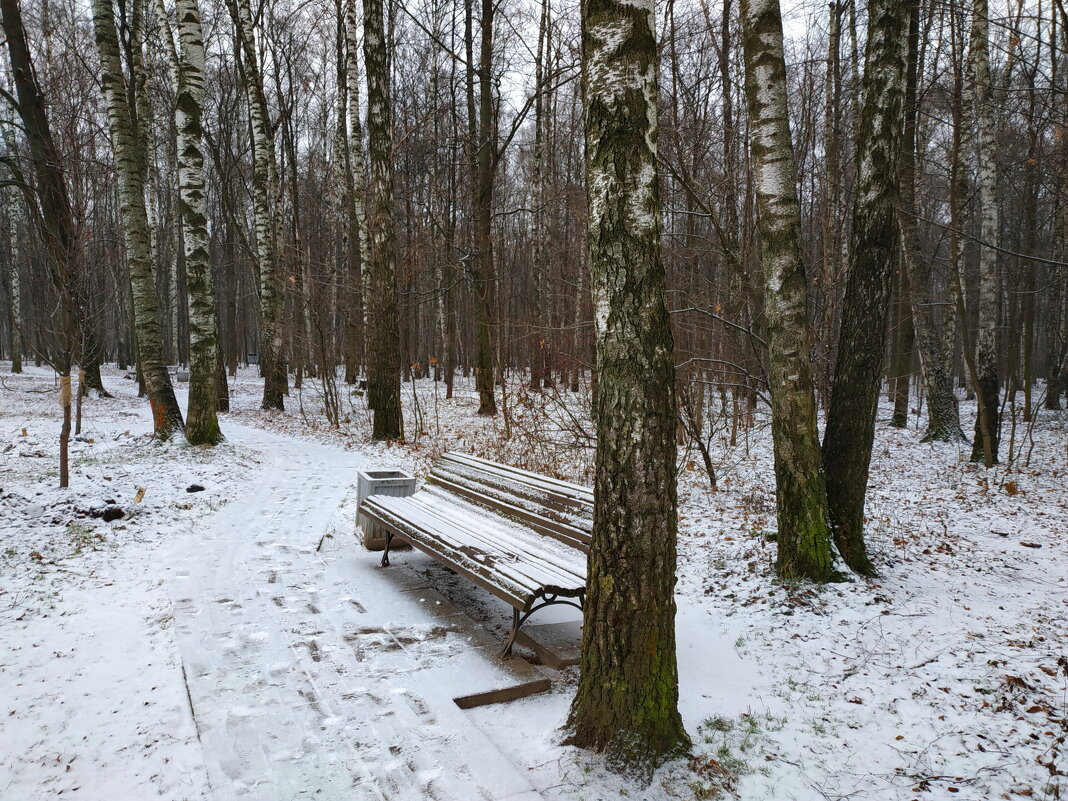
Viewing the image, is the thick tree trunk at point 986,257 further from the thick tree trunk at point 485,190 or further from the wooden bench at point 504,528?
the thick tree trunk at point 485,190

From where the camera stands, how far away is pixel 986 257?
37.8ft

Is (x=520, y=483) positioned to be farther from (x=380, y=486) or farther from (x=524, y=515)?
(x=380, y=486)

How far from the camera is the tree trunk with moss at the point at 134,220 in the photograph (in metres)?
9.87

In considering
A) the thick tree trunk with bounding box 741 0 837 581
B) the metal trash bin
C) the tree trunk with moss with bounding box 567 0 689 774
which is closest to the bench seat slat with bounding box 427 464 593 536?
the metal trash bin

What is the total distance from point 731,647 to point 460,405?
49.9 ft

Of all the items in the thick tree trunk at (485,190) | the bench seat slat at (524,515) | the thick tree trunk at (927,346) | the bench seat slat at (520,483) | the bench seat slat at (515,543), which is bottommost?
the bench seat slat at (515,543)

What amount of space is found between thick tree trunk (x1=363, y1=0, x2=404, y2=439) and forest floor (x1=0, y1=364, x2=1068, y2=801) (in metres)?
5.16

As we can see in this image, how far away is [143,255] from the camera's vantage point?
33.4ft

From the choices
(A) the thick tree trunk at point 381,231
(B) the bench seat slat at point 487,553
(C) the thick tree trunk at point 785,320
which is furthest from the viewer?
(A) the thick tree trunk at point 381,231

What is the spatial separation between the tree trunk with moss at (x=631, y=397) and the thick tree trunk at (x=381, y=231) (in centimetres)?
935

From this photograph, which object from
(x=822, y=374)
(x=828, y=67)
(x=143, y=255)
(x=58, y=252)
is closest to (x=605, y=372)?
(x=58, y=252)

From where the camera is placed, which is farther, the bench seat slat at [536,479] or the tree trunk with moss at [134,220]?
the tree trunk with moss at [134,220]

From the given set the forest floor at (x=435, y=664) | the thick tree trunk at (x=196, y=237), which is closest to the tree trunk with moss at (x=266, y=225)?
A: the thick tree trunk at (x=196, y=237)

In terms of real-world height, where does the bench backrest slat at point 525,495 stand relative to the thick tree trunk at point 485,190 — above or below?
below
